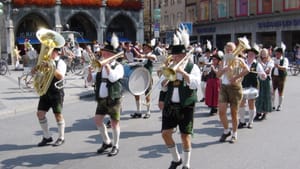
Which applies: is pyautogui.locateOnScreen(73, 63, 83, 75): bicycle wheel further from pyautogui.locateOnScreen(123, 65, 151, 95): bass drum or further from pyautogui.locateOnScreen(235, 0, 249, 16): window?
pyautogui.locateOnScreen(235, 0, 249, 16): window

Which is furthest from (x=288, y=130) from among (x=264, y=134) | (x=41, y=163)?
(x=41, y=163)

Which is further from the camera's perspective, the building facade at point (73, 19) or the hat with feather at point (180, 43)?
the building facade at point (73, 19)

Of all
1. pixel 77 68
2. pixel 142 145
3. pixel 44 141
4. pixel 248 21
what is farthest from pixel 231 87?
pixel 248 21

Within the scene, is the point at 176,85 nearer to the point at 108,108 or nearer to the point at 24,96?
the point at 108,108

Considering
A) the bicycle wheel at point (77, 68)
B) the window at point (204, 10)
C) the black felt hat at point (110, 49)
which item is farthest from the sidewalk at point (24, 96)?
the window at point (204, 10)

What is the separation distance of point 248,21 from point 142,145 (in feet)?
117

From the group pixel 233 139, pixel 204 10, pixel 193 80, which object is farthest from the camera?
pixel 204 10

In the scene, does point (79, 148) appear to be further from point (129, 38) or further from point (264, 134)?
point (129, 38)

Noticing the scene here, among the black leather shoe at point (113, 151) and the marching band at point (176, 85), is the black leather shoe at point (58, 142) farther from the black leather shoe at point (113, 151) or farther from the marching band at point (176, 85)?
the black leather shoe at point (113, 151)

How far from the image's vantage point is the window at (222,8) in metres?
45.4

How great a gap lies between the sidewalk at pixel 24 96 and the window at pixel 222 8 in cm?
2952

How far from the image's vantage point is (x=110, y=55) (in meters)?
7.02

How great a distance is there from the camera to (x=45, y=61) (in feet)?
24.6

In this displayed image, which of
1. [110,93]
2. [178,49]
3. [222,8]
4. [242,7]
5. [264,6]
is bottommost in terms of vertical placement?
[110,93]
